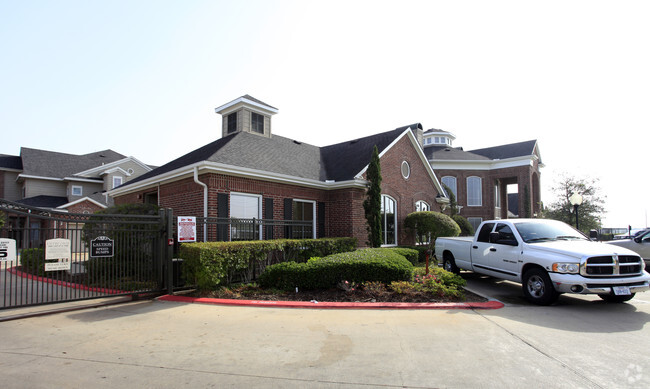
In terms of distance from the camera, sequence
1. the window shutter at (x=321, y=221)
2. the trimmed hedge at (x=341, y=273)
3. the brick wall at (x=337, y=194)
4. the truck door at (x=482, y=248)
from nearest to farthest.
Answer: the trimmed hedge at (x=341, y=273) → the truck door at (x=482, y=248) → the brick wall at (x=337, y=194) → the window shutter at (x=321, y=221)

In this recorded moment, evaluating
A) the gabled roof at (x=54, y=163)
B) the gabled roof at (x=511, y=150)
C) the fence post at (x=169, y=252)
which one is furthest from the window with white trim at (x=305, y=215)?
the gabled roof at (x=54, y=163)

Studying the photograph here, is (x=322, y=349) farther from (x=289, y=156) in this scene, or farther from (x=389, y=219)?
(x=389, y=219)

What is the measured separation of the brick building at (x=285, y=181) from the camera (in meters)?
11.6

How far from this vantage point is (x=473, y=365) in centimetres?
409

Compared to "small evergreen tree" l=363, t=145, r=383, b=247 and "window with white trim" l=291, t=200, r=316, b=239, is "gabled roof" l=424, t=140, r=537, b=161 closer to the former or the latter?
"small evergreen tree" l=363, t=145, r=383, b=247

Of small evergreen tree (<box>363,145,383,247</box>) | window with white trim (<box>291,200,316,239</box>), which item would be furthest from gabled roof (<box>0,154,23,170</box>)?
small evergreen tree (<box>363,145,383,247</box>)

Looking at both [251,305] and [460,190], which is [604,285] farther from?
[460,190]

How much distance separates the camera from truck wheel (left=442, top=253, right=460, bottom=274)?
36.1 ft

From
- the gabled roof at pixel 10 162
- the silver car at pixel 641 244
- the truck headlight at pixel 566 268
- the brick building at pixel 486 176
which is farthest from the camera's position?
the brick building at pixel 486 176

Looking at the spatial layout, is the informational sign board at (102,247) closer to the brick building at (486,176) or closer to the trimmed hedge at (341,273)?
the trimmed hedge at (341,273)

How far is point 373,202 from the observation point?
1431 cm

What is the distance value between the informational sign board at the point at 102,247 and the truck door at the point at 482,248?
28.2 ft

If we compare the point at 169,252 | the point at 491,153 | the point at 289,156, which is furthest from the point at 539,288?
the point at 491,153

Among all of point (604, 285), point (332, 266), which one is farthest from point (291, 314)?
point (604, 285)
